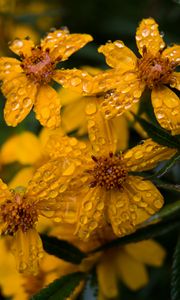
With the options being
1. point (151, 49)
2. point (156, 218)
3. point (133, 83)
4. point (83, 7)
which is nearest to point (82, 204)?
point (156, 218)

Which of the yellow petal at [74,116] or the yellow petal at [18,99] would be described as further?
the yellow petal at [74,116]

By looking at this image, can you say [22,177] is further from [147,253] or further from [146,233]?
[146,233]

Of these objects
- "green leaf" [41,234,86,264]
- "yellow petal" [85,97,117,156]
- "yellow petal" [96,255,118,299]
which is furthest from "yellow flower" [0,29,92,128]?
"yellow petal" [96,255,118,299]

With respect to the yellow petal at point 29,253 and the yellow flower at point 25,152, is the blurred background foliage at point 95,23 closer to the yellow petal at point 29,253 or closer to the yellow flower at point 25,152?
the yellow flower at point 25,152

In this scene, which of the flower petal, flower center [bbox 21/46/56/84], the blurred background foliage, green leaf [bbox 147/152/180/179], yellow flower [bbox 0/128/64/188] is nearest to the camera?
green leaf [bbox 147/152/180/179]

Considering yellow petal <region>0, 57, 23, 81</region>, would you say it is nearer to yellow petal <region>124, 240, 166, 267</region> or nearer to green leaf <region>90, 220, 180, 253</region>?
green leaf <region>90, 220, 180, 253</region>

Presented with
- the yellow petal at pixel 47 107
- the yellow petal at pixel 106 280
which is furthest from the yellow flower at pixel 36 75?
the yellow petal at pixel 106 280

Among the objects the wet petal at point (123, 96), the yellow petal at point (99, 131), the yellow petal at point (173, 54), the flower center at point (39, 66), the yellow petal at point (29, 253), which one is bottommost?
the yellow petal at point (29, 253)
